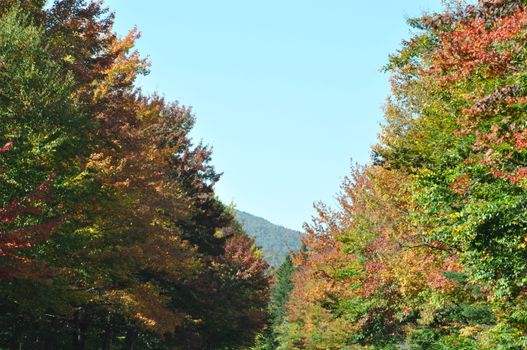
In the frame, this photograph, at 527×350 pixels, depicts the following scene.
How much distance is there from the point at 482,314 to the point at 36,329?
20.1 metres

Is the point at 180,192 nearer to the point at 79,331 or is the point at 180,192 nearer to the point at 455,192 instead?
the point at 79,331

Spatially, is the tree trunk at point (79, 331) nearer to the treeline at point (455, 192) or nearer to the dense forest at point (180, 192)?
the dense forest at point (180, 192)

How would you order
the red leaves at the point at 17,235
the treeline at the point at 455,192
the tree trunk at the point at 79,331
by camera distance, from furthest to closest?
the tree trunk at the point at 79,331, the treeline at the point at 455,192, the red leaves at the point at 17,235

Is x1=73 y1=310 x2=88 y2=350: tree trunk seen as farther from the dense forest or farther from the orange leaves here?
the orange leaves

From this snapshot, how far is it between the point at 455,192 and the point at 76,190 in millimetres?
11721

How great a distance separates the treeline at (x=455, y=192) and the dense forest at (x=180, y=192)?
0.22 ft

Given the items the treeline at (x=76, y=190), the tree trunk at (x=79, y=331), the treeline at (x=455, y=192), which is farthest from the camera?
the tree trunk at (x=79, y=331)

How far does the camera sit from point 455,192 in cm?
1652

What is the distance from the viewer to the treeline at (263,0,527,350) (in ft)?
41.5

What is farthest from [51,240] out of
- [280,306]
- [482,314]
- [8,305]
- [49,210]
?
[280,306]

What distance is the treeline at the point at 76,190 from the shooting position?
49.8 ft

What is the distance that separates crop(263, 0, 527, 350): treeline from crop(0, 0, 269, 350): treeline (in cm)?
971

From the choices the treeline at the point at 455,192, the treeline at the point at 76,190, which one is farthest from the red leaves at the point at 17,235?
the treeline at the point at 455,192

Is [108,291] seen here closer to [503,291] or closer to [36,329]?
[36,329]
